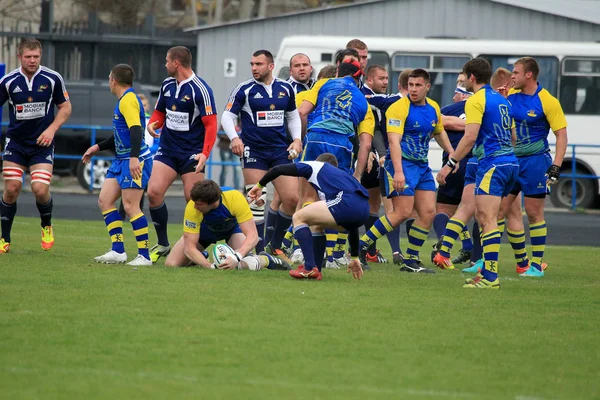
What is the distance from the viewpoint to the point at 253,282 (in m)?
9.60

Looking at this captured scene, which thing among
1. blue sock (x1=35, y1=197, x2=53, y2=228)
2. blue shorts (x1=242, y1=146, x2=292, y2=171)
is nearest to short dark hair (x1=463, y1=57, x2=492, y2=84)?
blue shorts (x1=242, y1=146, x2=292, y2=171)

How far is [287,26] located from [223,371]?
79.0 ft

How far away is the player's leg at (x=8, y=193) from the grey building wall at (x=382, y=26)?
1772cm

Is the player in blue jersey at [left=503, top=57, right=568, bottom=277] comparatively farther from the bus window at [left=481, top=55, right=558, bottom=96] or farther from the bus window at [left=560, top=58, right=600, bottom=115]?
the bus window at [left=560, top=58, right=600, bottom=115]

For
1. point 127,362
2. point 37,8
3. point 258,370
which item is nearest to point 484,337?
point 258,370

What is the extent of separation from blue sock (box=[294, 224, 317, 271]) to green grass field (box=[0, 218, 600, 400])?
23 cm

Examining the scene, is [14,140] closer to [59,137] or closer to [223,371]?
[223,371]

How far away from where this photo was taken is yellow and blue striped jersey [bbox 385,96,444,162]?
1110 cm

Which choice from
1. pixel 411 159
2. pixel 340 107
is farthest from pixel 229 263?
pixel 411 159

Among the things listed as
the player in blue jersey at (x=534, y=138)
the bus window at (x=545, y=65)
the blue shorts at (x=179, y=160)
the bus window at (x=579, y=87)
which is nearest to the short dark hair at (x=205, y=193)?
the blue shorts at (x=179, y=160)

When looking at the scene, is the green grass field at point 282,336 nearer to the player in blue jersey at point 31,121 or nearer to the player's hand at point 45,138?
the player in blue jersey at point 31,121

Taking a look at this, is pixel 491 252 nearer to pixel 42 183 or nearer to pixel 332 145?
pixel 332 145

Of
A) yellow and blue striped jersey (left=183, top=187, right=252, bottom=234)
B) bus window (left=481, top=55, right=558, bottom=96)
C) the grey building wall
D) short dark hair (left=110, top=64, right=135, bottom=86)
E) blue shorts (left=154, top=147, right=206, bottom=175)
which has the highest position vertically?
the grey building wall

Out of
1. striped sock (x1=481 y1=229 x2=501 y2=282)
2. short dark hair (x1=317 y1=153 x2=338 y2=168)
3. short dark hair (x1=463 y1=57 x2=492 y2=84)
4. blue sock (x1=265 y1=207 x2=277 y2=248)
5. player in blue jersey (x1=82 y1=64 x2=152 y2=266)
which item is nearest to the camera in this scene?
striped sock (x1=481 y1=229 x2=501 y2=282)
